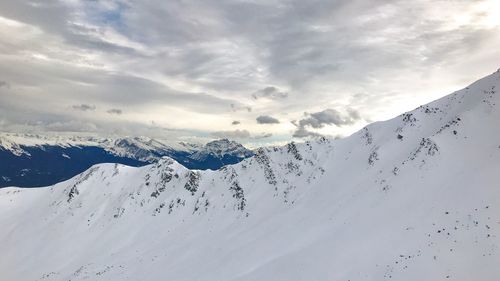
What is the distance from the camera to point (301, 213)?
115562 mm

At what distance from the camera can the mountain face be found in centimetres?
7006

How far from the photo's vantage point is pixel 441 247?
2559 inches

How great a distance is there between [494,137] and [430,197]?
21.5 metres

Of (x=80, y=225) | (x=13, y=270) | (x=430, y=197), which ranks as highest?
(x=430, y=197)

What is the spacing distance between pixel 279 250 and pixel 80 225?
324 feet

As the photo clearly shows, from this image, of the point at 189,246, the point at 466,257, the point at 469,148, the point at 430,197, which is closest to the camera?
the point at 466,257

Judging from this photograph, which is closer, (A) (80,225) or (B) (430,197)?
(B) (430,197)

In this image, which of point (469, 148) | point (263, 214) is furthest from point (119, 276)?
point (469, 148)

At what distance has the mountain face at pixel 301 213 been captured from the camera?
70062 mm

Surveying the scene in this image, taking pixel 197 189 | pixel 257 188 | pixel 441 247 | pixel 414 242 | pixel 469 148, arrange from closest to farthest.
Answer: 1. pixel 441 247
2. pixel 414 242
3. pixel 469 148
4. pixel 257 188
5. pixel 197 189

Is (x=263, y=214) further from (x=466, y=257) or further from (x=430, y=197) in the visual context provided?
(x=466, y=257)

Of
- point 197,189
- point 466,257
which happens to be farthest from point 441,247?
point 197,189

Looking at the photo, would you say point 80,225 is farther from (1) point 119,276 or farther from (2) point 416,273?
(2) point 416,273

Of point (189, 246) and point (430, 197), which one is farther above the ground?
point (430, 197)
